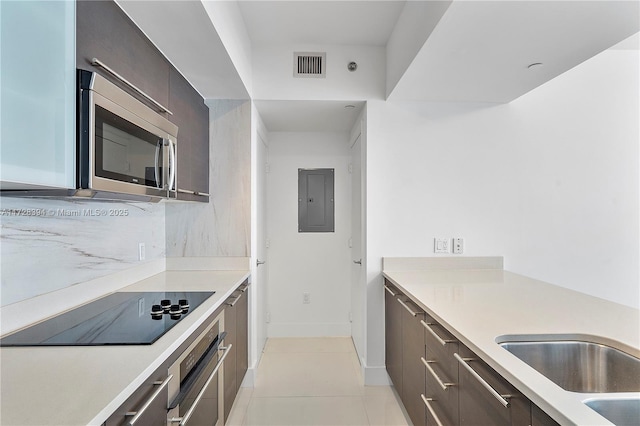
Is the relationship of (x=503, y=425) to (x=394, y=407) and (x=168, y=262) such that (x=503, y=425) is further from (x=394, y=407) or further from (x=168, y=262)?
(x=168, y=262)

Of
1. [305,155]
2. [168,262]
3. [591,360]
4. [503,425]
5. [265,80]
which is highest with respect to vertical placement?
[265,80]

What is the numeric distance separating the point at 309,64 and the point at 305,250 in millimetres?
1831

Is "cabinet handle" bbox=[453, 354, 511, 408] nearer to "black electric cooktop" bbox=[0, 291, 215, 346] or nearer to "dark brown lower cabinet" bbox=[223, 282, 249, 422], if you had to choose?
"black electric cooktop" bbox=[0, 291, 215, 346]

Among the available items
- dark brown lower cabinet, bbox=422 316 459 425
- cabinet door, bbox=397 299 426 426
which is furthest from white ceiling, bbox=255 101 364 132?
dark brown lower cabinet, bbox=422 316 459 425

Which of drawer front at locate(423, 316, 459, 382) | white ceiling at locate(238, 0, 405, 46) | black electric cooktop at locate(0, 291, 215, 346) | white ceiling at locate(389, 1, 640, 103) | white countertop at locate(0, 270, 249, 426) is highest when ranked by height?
white ceiling at locate(238, 0, 405, 46)

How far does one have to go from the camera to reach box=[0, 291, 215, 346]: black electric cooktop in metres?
1.16

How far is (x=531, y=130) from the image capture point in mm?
2711

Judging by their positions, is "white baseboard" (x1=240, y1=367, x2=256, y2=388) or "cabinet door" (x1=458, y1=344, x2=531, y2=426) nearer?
"cabinet door" (x1=458, y1=344, x2=531, y2=426)

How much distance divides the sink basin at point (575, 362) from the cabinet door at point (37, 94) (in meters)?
1.58

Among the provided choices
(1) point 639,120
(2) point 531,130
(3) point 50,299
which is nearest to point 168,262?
(3) point 50,299

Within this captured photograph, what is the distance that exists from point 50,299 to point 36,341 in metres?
0.32

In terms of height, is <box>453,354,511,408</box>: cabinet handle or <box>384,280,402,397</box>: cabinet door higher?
<box>453,354,511,408</box>: cabinet handle

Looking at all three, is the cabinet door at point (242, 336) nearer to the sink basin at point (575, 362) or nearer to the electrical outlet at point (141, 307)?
the electrical outlet at point (141, 307)

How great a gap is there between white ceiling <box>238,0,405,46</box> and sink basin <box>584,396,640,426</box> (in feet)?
7.05
